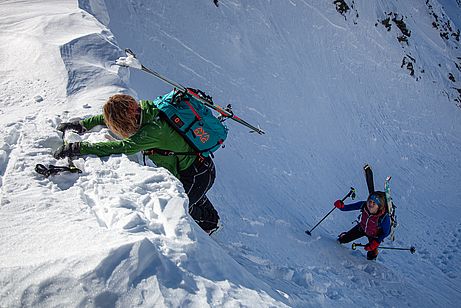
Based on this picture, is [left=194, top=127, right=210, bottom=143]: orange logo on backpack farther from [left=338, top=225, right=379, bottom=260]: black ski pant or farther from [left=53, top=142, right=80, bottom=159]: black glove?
[left=338, top=225, right=379, bottom=260]: black ski pant

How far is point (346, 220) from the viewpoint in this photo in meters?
9.05

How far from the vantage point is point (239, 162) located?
8.03 m

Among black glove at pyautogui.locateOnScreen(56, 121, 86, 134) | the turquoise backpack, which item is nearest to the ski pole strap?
black glove at pyautogui.locateOnScreen(56, 121, 86, 134)

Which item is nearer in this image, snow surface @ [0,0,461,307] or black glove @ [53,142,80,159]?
snow surface @ [0,0,461,307]

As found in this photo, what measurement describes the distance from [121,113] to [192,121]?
72 centimetres

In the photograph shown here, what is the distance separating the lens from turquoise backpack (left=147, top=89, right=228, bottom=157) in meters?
3.85

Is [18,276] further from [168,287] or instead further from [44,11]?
[44,11]

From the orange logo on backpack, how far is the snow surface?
23.7 inches

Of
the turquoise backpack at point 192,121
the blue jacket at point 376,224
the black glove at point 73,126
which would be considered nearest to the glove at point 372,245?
the blue jacket at point 376,224

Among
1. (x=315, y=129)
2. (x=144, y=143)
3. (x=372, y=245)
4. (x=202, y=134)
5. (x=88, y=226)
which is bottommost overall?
(x=315, y=129)

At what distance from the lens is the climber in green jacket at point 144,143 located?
3.52 meters

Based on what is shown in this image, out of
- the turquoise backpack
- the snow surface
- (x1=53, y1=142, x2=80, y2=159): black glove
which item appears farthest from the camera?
the turquoise backpack

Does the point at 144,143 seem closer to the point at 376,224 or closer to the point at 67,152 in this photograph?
the point at 67,152

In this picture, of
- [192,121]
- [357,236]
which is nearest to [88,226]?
[192,121]
